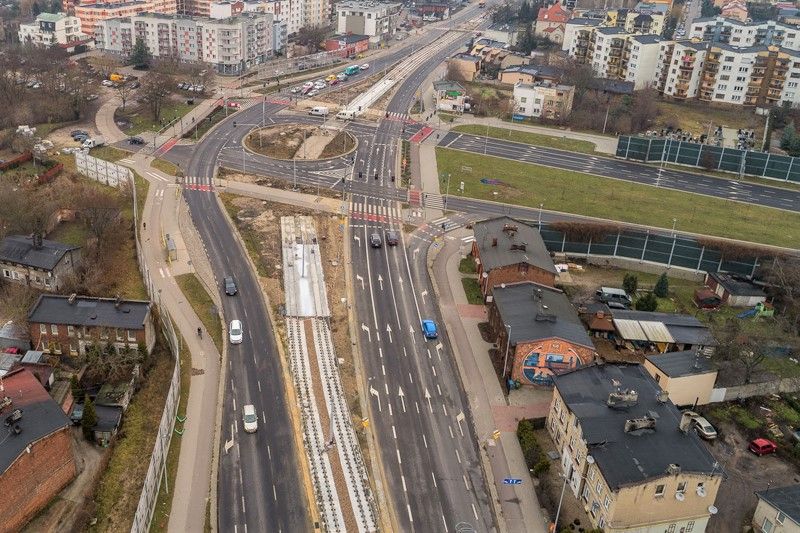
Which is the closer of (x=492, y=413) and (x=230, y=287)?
(x=492, y=413)

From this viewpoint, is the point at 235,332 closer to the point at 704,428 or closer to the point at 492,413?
the point at 492,413

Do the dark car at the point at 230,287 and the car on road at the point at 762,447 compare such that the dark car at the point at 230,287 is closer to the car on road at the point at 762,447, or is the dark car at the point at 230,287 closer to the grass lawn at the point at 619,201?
the grass lawn at the point at 619,201

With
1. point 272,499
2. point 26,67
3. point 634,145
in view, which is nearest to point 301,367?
point 272,499

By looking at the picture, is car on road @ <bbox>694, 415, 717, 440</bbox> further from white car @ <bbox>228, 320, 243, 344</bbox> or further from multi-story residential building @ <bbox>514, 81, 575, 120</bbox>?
multi-story residential building @ <bbox>514, 81, 575, 120</bbox>

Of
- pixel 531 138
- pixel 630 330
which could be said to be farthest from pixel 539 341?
pixel 531 138

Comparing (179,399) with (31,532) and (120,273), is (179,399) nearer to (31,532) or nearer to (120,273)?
(31,532)

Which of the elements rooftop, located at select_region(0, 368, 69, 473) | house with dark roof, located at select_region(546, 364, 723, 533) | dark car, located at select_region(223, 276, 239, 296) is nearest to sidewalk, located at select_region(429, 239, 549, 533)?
house with dark roof, located at select_region(546, 364, 723, 533)
